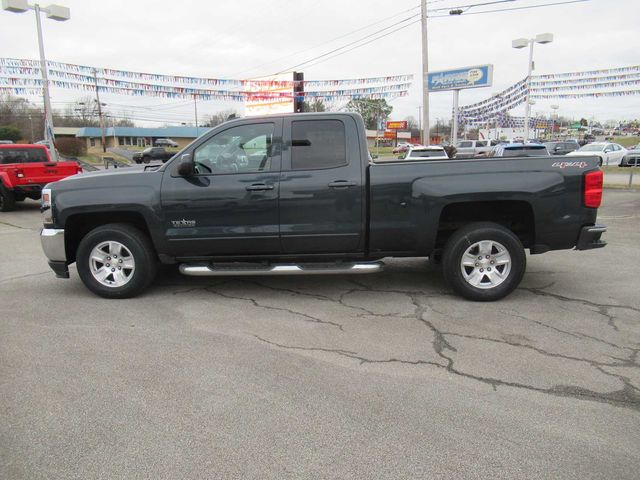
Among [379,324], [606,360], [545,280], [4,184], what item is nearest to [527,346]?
[606,360]

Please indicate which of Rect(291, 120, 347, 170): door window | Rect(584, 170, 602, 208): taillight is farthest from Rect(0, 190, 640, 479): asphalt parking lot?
Rect(291, 120, 347, 170): door window

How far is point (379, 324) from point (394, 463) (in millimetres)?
2105

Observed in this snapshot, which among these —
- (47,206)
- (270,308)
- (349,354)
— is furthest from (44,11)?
(349,354)

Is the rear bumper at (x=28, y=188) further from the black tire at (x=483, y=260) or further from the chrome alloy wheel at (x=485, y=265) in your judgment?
the chrome alloy wheel at (x=485, y=265)

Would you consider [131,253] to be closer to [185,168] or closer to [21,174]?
[185,168]

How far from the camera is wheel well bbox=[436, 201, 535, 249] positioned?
210 inches

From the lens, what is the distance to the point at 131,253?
17.9 ft

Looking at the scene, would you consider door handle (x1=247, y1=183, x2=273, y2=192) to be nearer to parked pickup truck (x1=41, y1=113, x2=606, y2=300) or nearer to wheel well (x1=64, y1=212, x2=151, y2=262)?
parked pickup truck (x1=41, y1=113, x2=606, y2=300)

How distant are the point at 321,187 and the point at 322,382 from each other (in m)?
2.25

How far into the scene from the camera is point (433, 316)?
4898 millimetres

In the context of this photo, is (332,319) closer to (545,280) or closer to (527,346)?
(527,346)

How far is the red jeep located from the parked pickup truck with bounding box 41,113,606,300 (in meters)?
9.54

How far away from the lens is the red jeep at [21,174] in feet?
44.3

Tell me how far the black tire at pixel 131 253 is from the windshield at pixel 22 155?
11255 mm
